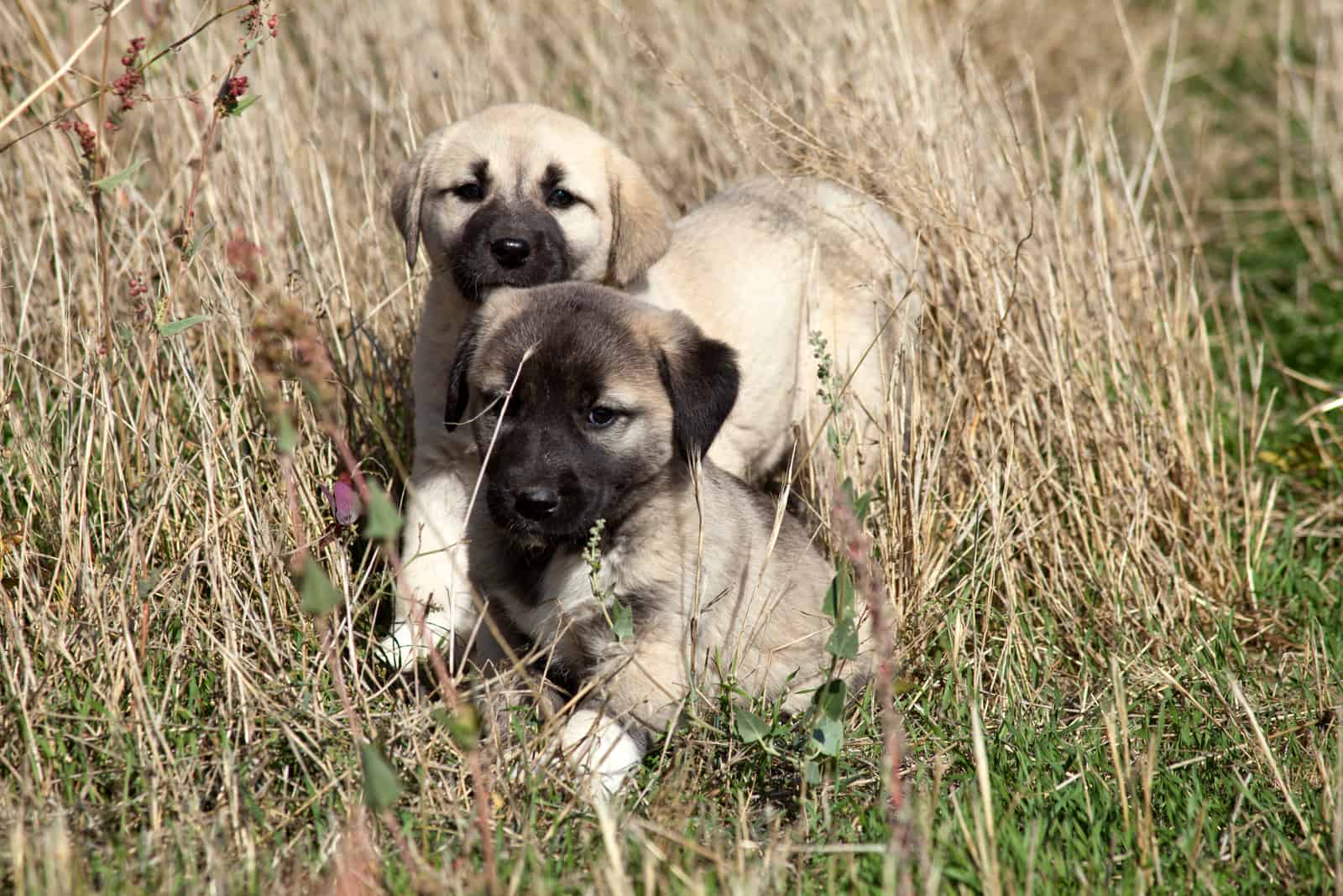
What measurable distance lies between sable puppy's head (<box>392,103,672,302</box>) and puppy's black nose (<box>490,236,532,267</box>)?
0.41 feet

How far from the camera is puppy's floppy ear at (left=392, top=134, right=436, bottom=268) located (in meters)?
4.36

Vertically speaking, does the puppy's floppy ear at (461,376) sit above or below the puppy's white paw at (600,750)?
above

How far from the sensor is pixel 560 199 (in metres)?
4.35

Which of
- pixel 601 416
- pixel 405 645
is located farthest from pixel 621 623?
pixel 405 645

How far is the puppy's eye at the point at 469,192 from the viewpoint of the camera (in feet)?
14.1

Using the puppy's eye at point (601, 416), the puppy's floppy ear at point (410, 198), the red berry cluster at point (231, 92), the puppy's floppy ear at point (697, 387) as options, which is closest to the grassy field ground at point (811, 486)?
the red berry cluster at point (231, 92)

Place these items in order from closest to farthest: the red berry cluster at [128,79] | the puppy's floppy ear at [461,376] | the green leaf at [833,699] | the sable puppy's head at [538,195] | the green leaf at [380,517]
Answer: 1. the green leaf at [380,517]
2. the green leaf at [833,699]
3. the red berry cluster at [128,79]
4. the puppy's floppy ear at [461,376]
5. the sable puppy's head at [538,195]

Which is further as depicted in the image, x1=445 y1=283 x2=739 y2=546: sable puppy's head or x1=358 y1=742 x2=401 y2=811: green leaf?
x1=445 y1=283 x2=739 y2=546: sable puppy's head

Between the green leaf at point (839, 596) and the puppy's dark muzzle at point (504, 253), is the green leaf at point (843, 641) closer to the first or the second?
the green leaf at point (839, 596)

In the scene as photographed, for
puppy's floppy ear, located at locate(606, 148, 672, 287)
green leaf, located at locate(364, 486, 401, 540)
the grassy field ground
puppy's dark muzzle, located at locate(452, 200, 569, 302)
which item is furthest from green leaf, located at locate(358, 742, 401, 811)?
puppy's floppy ear, located at locate(606, 148, 672, 287)

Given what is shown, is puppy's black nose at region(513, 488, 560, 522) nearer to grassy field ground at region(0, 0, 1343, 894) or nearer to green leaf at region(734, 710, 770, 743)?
grassy field ground at region(0, 0, 1343, 894)

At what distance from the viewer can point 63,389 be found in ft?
12.1

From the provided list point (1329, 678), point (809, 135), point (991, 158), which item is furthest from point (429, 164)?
point (1329, 678)

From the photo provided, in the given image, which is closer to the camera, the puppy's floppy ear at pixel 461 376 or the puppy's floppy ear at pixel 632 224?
the puppy's floppy ear at pixel 461 376
